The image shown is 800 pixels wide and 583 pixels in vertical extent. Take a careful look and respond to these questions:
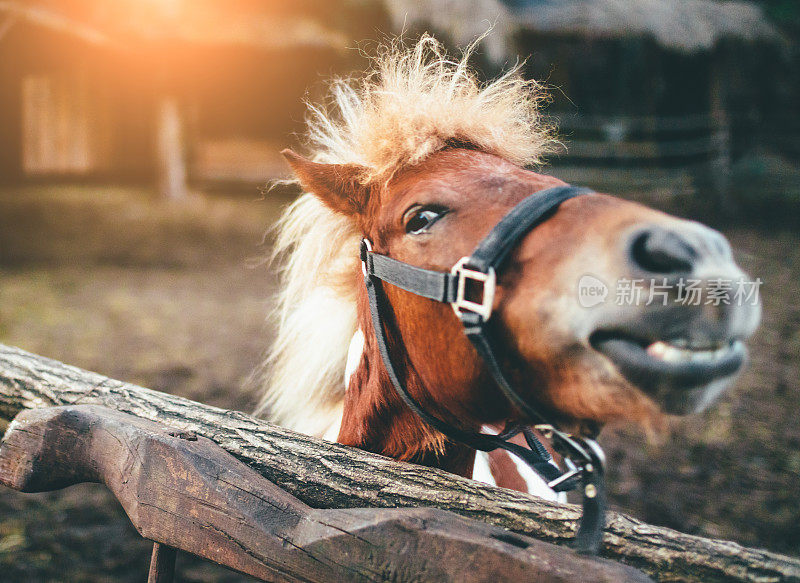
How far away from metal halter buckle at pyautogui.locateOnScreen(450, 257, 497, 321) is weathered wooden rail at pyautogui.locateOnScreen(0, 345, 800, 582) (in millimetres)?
404

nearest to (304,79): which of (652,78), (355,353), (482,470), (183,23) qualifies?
(183,23)

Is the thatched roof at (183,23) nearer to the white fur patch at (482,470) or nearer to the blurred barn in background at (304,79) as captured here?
the blurred barn in background at (304,79)

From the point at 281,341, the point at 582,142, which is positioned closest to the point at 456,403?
the point at 281,341

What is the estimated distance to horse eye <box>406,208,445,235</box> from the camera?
1.10m

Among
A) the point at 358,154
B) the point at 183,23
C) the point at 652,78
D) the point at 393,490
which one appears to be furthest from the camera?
the point at 652,78

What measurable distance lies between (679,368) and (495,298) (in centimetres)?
30

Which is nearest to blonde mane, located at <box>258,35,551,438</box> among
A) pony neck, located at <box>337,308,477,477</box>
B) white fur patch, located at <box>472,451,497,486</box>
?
pony neck, located at <box>337,308,477,477</box>

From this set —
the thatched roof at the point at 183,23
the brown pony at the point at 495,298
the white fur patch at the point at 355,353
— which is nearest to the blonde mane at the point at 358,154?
the brown pony at the point at 495,298

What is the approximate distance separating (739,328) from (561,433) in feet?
1.08

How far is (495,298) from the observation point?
944mm

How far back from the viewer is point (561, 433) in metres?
0.95

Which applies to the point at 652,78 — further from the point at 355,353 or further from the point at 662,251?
the point at 662,251

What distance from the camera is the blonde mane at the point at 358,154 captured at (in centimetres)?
128

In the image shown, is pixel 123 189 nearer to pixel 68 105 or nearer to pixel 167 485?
pixel 68 105
